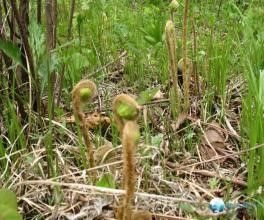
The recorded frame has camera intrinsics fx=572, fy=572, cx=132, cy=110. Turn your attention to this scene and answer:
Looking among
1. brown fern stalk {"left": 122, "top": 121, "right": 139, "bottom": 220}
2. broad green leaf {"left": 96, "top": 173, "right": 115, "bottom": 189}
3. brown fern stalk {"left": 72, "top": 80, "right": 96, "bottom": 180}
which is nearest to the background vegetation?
broad green leaf {"left": 96, "top": 173, "right": 115, "bottom": 189}

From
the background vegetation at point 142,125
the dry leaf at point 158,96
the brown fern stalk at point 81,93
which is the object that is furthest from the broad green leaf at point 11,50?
the dry leaf at point 158,96

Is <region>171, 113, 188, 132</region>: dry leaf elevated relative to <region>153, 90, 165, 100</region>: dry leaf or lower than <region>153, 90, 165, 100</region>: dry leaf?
lower

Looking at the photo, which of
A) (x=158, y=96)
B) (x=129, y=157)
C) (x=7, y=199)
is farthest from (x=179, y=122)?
(x=129, y=157)

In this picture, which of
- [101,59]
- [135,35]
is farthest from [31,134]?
[135,35]

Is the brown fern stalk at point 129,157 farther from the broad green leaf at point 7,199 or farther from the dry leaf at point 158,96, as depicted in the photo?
the dry leaf at point 158,96

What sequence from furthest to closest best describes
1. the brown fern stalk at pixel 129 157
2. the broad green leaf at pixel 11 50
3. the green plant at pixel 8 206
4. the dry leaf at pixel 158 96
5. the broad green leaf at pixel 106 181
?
the dry leaf at pixel 158 96, the broad green leaf at pixel 11 50, the broad green leaf at pixel 106 181, the green plant at pixel 8 206, the brown fern stalk at pixel 129 157

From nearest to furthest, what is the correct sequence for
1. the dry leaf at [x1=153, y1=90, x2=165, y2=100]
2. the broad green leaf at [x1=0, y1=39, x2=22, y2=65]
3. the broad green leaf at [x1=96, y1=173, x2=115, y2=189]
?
1. the broad green leaf at [x1=96, y1=173, x2=115, y2=189]
2. the broad green leaf at [x1=0, y1=39, x2=22, y2=65]
3. the dry leaf at [x1=153, y1=90, x2=165, y2=100]

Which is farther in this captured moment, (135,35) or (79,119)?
(135,35)

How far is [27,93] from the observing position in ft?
5.88

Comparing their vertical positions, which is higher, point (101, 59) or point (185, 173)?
point (101, 59)

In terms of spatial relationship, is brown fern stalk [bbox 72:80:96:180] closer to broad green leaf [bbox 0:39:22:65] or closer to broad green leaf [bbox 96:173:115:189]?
broad green leaf [bbox 96:173:115:189]

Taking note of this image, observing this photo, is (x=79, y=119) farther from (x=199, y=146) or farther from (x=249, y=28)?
(x=249, y=28)

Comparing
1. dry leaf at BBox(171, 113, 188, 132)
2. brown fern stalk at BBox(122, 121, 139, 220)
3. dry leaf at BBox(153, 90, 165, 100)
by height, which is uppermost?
brown fern stalk at BBox(122, 121, 139, 220)

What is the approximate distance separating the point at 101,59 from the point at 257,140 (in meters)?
1.06
